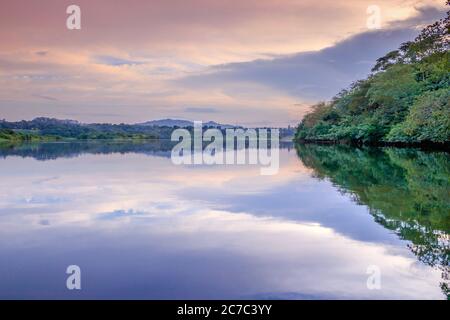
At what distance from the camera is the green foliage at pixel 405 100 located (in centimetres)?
1770

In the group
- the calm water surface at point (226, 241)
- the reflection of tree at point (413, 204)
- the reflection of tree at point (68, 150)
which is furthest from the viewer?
the reflection of tree at point (68, 150)

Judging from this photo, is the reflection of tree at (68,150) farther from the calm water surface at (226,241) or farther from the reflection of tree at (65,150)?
the calm water surface at (226,241)

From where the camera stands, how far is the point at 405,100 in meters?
31.9

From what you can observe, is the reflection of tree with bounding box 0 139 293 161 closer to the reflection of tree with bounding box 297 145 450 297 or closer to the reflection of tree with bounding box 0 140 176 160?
the reflection of tree with bounding box 0 140 176 160

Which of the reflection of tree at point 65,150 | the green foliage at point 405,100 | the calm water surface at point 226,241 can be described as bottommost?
the calm water surface at point 226,241

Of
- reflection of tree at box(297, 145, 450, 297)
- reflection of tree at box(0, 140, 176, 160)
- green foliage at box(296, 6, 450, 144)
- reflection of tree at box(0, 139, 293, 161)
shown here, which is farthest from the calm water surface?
reflection of tree at box(0, 140, 176, 160)

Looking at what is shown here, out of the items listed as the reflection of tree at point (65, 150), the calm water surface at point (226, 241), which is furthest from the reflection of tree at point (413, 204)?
the reflection of tree at point (65, 150)

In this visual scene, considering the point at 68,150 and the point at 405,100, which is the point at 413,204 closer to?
the point at 405,100

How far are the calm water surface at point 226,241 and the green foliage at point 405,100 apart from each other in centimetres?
931

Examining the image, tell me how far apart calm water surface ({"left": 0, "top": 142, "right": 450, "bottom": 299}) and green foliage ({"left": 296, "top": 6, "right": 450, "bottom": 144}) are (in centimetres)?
931

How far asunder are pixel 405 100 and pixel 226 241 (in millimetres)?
29653

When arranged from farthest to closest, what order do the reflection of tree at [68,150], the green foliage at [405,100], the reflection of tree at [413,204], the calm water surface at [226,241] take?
1. the reflection of tree at [68,150]
2. the green foliage at [405,100]
3. the reflection of tree at [413,204]
4. the calm water surface at [226,241]

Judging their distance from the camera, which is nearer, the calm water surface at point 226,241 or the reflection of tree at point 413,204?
the calm water surface at point 226,241
